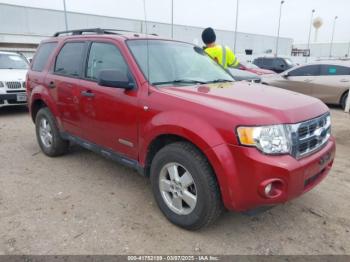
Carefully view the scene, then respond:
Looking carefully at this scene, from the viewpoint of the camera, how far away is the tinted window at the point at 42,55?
4.82m

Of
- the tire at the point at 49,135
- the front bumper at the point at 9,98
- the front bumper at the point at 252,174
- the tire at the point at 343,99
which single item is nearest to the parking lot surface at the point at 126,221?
the tire at the point at 49,135

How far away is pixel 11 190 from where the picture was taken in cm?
376

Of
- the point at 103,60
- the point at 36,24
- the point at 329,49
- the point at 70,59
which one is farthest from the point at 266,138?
the point at 329,49

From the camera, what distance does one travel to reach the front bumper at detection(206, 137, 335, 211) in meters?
2.35

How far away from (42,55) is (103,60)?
73.8 inches

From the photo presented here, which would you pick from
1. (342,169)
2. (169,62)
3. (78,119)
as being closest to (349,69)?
(342,169)

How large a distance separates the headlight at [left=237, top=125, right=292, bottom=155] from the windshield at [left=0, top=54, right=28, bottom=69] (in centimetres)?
860

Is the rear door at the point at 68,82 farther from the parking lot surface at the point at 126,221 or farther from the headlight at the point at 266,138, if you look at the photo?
the headlight at the point at 266,138

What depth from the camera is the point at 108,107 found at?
347 cm

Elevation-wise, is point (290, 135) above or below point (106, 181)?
above

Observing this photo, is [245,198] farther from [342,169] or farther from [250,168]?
[342,169]

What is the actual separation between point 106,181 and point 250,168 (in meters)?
2.28

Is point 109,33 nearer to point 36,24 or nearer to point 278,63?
point 278,63

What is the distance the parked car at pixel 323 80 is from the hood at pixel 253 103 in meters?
7.65
